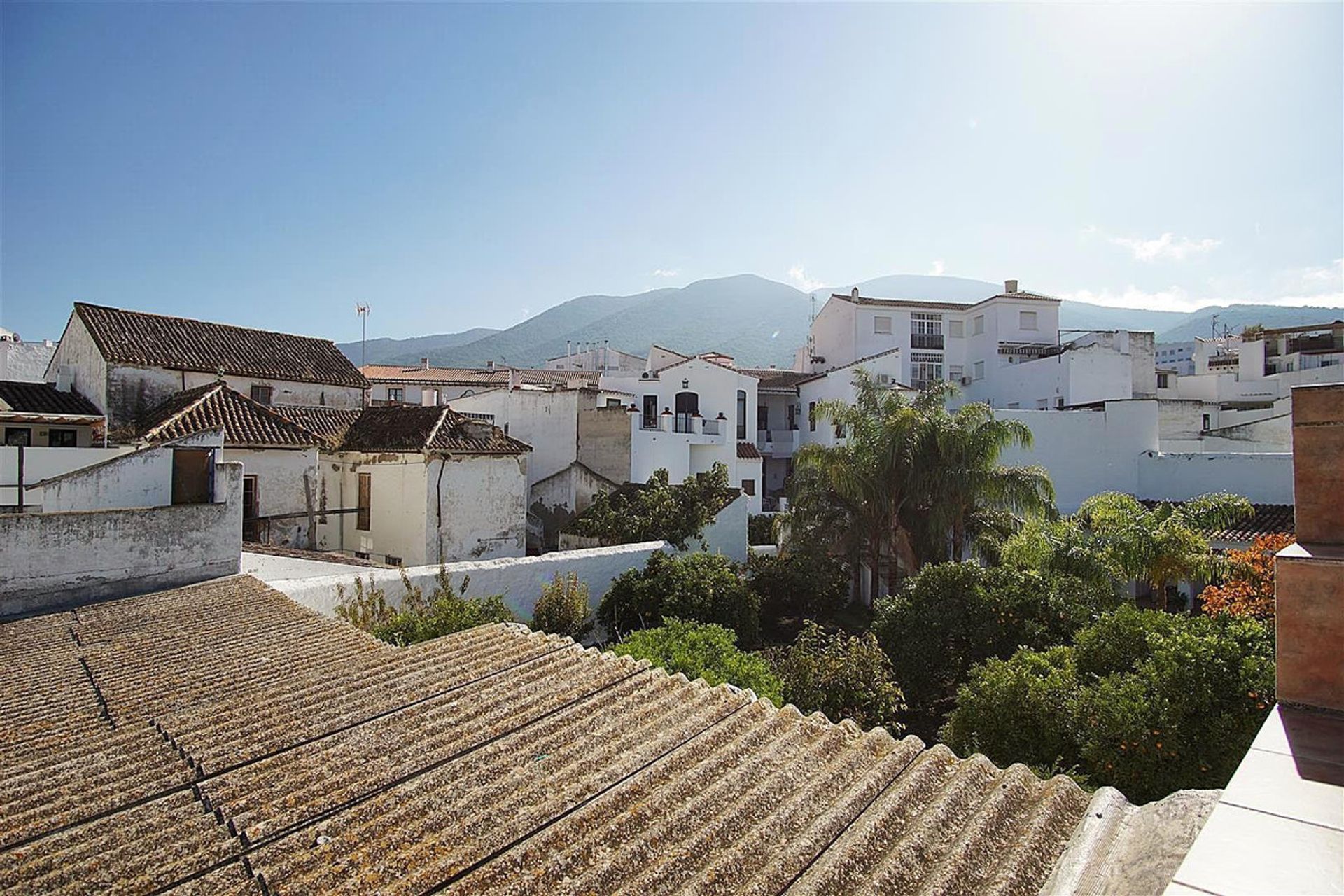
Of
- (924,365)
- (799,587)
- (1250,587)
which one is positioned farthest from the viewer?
(924,365)

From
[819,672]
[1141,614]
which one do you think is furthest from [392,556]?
[1141,614]

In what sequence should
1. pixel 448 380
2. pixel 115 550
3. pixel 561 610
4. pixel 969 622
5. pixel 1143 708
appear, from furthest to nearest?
pixel 448 380
pixel 969 622
pixel 561 610
pixel 115 550
pixel 1143 708

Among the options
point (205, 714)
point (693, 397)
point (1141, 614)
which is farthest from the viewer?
point (693, 397)

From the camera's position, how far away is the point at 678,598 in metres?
13.6

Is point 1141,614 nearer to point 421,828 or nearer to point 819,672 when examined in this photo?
point 819,672

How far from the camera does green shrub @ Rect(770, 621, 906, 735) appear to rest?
9062mm

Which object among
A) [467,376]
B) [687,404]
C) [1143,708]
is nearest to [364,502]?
[687,404]

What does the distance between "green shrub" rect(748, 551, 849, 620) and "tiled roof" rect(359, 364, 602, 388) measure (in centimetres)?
1984

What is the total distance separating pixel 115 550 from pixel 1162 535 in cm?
1574

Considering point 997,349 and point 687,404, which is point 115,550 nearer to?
point 687,404

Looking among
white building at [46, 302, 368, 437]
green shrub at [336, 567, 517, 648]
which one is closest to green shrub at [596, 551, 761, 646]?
green shrub at [336, 567, 517, 648]

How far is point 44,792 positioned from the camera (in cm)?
349

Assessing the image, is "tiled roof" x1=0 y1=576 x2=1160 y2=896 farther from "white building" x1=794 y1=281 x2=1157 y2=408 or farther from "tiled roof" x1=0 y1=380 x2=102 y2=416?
"white building" x1=794 y1=281 x2=1157 y2=408

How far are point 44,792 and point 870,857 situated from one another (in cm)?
404
